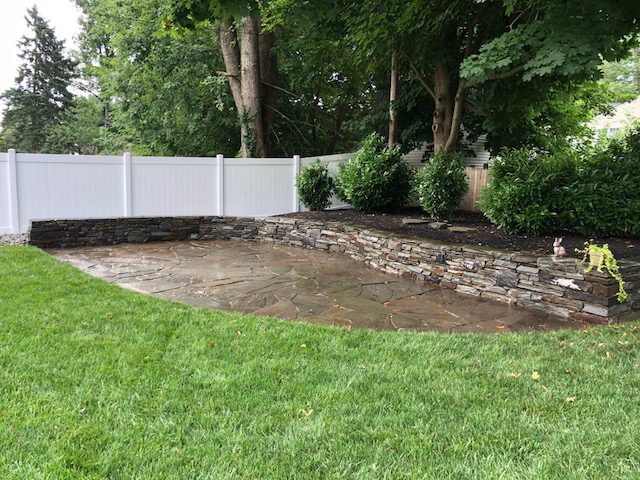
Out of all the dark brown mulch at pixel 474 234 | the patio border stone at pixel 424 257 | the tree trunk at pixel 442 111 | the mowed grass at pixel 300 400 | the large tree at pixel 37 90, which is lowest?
the mowed grass at pixel 300 400


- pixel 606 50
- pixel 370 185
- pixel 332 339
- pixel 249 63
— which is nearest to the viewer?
pixel 332 339

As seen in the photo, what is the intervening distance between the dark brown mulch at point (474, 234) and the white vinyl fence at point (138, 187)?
58.0 inches

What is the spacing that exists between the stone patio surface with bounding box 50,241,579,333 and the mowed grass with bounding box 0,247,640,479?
50 centimetres

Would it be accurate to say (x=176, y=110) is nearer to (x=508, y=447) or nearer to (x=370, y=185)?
(x=370, y=185)

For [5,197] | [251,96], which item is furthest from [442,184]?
[5,197]

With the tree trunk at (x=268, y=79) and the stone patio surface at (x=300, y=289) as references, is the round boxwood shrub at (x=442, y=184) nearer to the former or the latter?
the stone patio surface at (x=300, y=289)

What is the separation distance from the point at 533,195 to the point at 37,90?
35.5 m

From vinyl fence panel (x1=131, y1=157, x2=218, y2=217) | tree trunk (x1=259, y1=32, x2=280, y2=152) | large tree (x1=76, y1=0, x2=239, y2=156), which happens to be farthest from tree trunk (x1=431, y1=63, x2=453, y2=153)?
large tree (x1=76, y1=0, x2=239, y2=156)

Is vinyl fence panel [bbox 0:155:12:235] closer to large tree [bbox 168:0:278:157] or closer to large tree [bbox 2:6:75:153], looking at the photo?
large tree [bbox 168:0:278:157]

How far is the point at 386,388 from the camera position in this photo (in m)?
2.75

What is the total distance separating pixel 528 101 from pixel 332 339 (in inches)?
278

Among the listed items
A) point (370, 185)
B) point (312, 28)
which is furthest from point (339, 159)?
point (312, 28)

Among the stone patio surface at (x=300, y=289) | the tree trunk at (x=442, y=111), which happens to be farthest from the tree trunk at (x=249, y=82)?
the stone patio surface at (x=300, y=289)

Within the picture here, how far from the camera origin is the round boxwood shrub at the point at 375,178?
8.52 m
